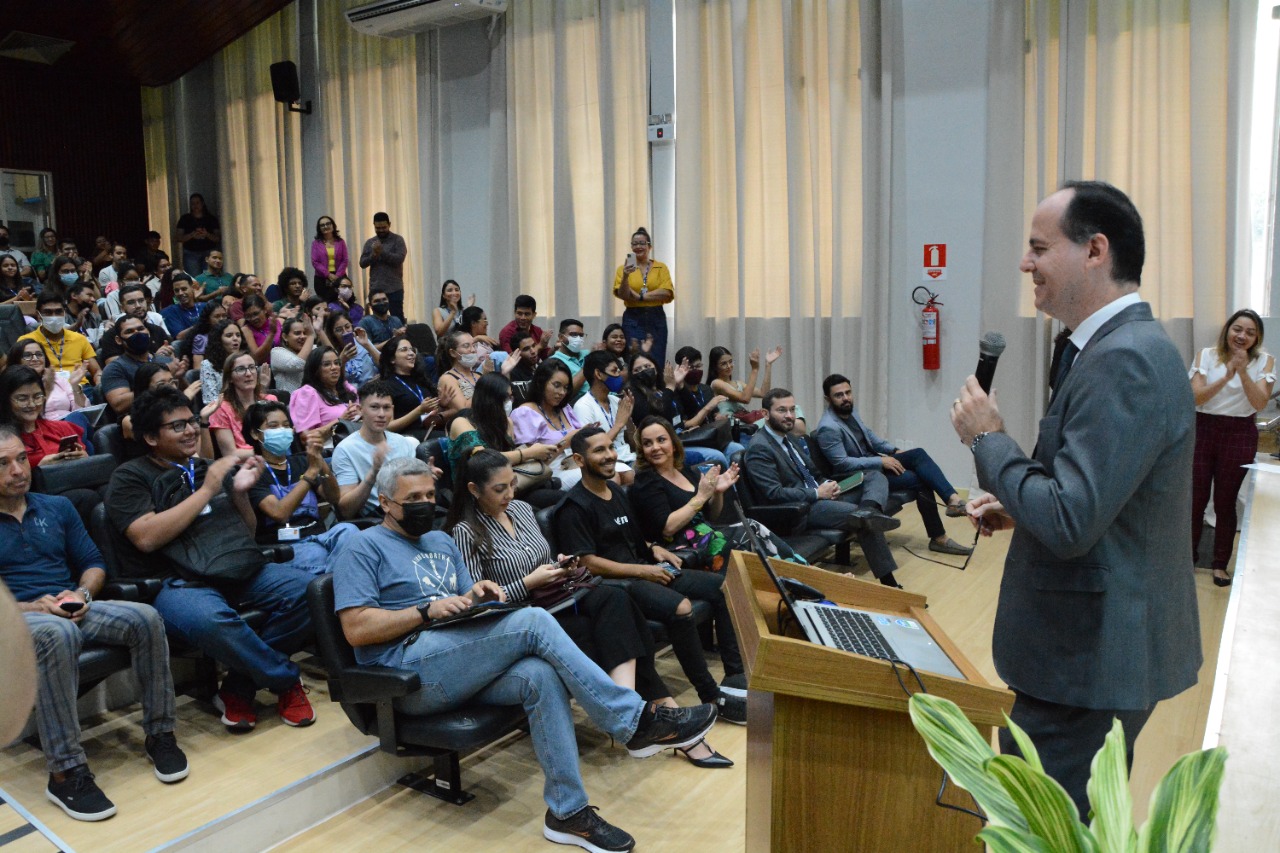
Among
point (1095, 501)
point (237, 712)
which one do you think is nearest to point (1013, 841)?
point (1095, 501)

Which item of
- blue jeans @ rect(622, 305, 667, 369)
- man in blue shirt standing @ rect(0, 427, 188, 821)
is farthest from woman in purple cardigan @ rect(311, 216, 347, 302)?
man in blue shirt standing @ rect(0, 427, 188, 821)

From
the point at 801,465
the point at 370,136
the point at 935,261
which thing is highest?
the point at 370,136

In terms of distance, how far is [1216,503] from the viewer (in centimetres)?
512

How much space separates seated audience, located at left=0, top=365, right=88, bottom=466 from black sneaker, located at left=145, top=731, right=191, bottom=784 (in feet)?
4.89

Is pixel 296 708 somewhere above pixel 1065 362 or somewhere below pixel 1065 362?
below

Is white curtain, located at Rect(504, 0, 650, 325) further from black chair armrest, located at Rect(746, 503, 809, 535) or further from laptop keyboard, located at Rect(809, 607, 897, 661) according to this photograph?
laptop keyboard, located at Rect(809, 607, 897, 661)

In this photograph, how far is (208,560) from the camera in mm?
3346

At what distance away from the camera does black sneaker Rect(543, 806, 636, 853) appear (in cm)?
276

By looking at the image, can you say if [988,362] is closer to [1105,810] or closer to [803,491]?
[1105,810]

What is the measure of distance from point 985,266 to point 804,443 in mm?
2438

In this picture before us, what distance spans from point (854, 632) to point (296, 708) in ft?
7.73

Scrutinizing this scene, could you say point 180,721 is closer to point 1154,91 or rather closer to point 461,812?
point 461,812

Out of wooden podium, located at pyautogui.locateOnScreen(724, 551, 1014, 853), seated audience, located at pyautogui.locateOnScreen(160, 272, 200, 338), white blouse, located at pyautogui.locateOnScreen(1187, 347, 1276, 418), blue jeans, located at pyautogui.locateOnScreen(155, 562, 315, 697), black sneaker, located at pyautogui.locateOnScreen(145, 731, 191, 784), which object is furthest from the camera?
seated audience, located at pyautogui.locateOnScreen(160, 272, 200, 338)

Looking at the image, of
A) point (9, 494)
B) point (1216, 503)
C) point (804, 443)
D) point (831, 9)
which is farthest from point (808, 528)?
point (831, 9)
